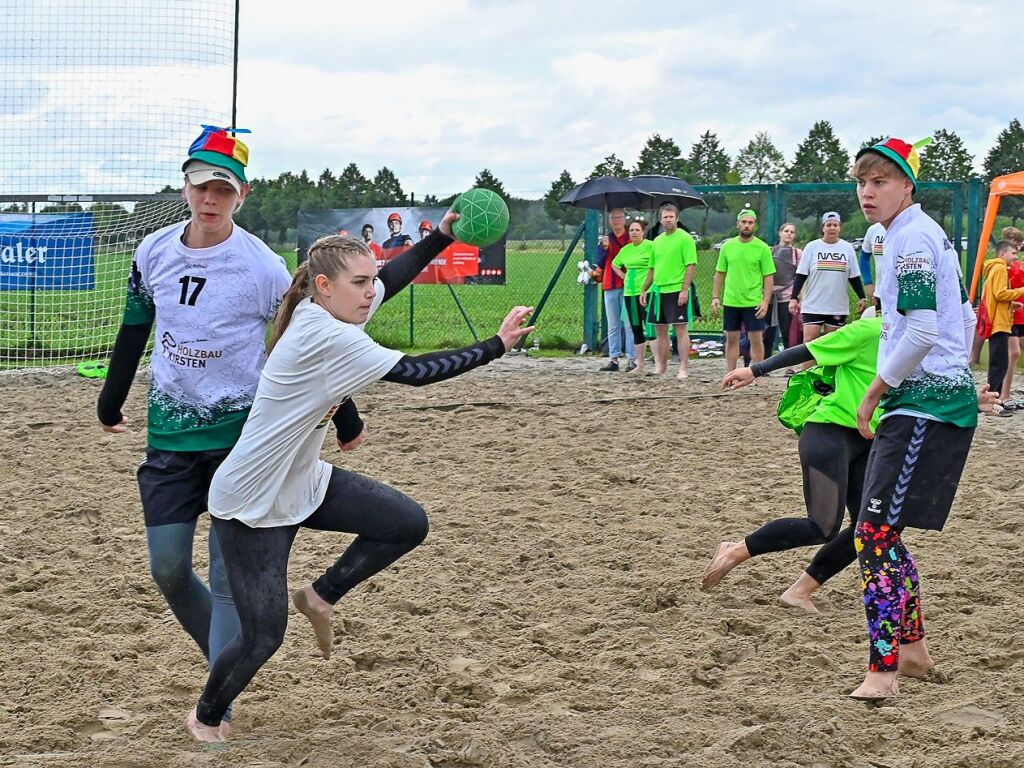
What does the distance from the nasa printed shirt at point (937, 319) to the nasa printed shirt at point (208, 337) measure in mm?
2083

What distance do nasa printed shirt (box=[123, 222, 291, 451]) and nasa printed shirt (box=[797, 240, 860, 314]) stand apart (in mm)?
9903

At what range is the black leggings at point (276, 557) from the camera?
143 inches

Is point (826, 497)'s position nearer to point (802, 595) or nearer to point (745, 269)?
point (802, 595)

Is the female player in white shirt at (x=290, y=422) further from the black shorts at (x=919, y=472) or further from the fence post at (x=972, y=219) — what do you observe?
the fence post at (x=972, y=219)

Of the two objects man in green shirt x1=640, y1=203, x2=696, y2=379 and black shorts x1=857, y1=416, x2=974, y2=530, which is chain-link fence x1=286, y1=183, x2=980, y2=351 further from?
black shorts x1=857, y1=416, x2=974, y2=530

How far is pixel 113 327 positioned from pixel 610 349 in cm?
622

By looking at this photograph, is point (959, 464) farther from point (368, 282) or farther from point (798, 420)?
point (368, 282)

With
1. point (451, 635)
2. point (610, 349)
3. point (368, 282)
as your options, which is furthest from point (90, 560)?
point (610, 349)

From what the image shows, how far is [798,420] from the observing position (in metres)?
5.13

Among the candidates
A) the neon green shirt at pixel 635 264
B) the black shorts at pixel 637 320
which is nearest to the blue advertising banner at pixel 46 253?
the neon green shirt at pixel 635 264

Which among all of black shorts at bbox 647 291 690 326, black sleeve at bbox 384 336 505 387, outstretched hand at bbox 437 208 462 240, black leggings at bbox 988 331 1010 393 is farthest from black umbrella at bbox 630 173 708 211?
black sleeve at bbox 384 336 505 387

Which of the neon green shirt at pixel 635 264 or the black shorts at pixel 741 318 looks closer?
the black shorts at pixel 741 318

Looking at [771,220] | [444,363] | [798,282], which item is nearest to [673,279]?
[798,282]

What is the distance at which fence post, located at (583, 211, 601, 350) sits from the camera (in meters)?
16.4
